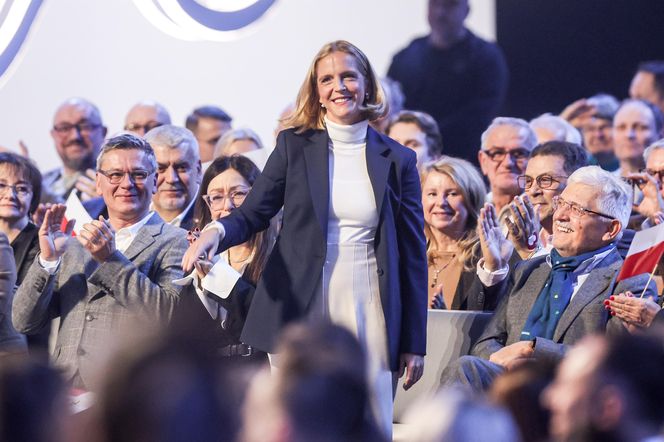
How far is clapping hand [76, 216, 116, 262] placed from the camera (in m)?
4.09

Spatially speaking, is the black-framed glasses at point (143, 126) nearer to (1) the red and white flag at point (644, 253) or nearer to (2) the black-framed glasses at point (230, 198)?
(2) the black-framed glasses at point (230, 198)

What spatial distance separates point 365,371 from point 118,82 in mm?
6674

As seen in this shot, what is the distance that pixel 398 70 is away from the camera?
7.68 meters

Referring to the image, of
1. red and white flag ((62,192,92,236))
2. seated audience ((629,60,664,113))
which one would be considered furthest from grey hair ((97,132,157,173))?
seated audience ((629,60,664,113))

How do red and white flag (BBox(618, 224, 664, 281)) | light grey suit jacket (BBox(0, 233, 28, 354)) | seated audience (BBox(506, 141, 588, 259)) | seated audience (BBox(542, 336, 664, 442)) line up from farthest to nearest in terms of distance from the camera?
seated audience (BBox(506, 141, 588, 259)) → light grey suit jacket (BBox(0, 233, 28, 354)) → red and white flag (BBox(618, 224, 664, 281)) → seated audience (BBox(542, 336, 664, 442))

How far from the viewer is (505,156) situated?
564cm

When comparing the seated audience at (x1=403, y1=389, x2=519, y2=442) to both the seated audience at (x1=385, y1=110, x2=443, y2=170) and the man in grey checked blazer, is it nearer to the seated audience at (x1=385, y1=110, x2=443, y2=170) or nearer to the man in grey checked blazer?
the man in grey checked blazer

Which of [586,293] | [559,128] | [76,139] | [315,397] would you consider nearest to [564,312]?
[586,293]

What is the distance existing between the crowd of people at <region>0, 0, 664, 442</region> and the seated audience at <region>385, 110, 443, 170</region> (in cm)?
1

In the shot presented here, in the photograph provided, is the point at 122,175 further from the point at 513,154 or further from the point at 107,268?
the point at 513,154

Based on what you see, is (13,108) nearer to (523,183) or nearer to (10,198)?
(10,198)

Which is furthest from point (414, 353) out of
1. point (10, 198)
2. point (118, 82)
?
point (118, 82)

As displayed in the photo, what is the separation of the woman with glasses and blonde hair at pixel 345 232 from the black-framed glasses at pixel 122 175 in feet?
3.11

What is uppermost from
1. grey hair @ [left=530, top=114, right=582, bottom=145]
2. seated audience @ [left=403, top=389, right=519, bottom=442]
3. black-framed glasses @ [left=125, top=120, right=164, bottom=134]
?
seated audience @ [left=403, top=389, right=519, bottom=442]
